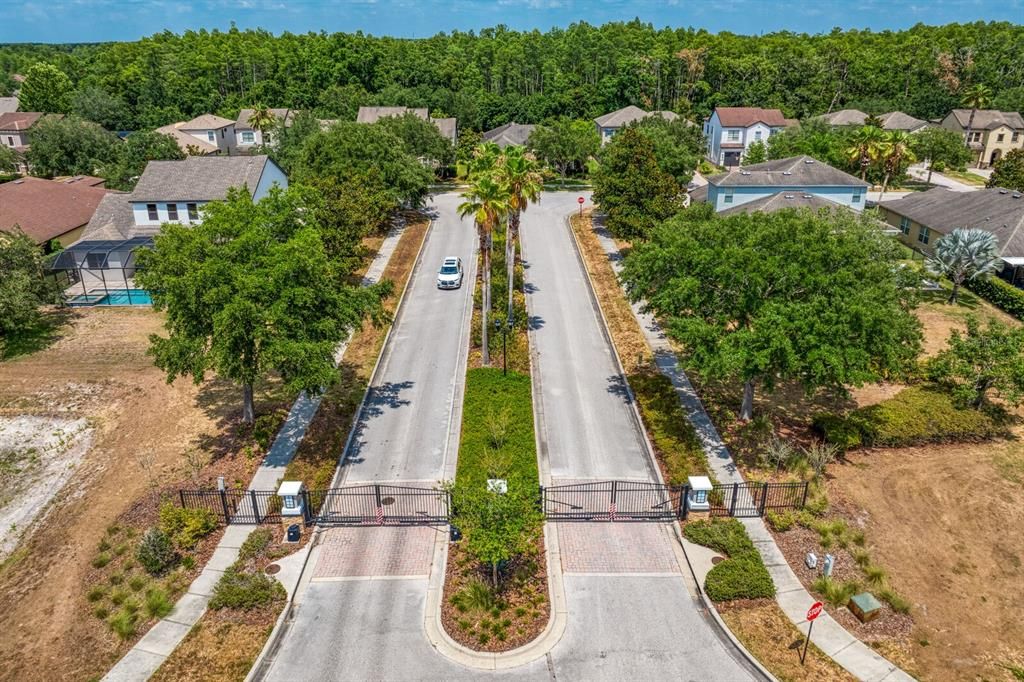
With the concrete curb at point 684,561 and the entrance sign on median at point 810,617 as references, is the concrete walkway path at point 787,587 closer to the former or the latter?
the entrance sign on median at point 810,617

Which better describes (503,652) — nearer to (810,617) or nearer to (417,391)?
(810,617)

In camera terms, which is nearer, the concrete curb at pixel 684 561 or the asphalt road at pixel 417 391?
the concrete curb at pixel 684 561

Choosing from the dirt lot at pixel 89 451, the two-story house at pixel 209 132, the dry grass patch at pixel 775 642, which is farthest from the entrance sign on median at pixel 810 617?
the two-story house at pixel 209 132

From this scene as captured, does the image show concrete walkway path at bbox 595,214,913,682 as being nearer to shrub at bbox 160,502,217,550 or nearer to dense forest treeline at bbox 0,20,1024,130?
shrub at bbox 160,502,217,550

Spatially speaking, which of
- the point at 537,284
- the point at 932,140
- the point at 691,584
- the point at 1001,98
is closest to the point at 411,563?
the point at 691,584

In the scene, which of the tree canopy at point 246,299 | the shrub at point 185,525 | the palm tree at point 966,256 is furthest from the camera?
the palm tree at point 966,256

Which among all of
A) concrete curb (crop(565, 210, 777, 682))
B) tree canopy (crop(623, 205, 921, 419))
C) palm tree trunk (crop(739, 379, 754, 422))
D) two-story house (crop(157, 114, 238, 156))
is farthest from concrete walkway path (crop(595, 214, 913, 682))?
two-story house (crop(157, 114, 238, 156))
